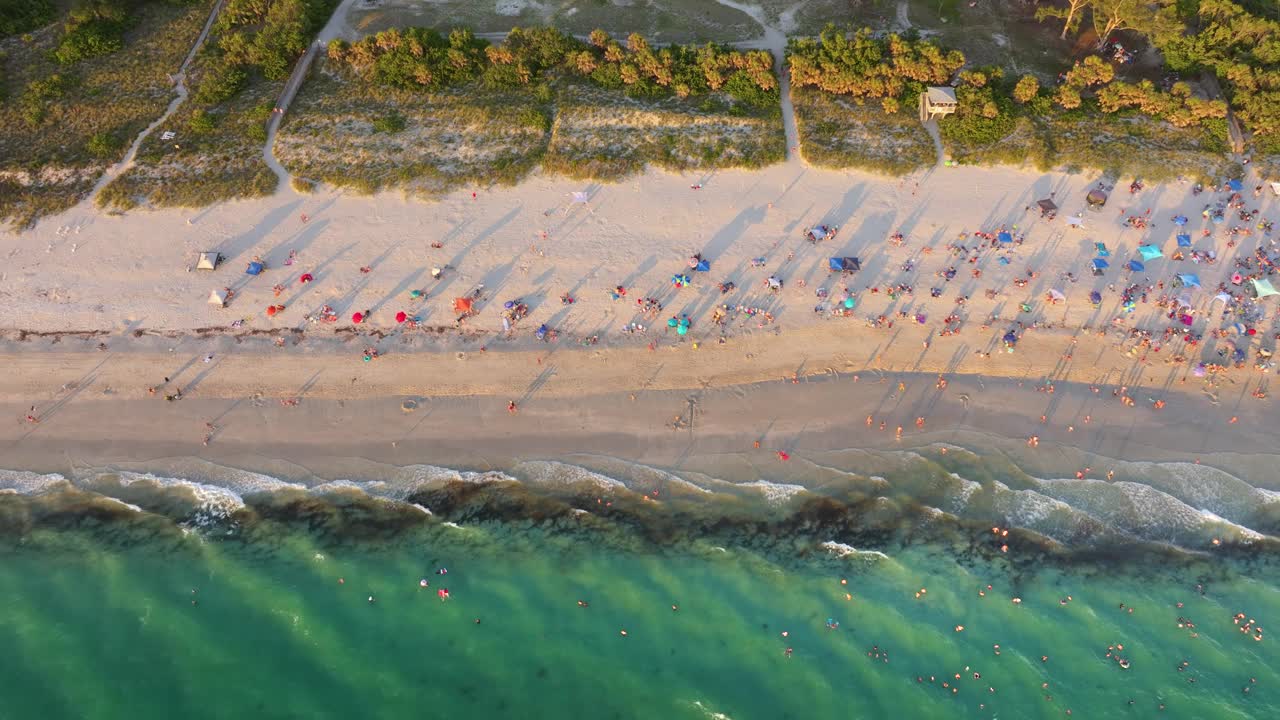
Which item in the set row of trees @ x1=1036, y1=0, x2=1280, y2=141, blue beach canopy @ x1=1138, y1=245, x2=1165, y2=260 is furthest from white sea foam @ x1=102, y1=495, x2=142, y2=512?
row of trees @ x1=1036, y1=0, x2=1280, y2=141

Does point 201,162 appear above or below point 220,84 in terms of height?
below

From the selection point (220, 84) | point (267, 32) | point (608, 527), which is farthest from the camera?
point (267, 32)

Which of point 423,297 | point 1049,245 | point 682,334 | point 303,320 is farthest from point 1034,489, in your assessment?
point 303,320

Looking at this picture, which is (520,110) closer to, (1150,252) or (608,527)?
(608,527)

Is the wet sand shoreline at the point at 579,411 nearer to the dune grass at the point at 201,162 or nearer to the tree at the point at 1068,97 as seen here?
the dune grass at the point at 201,162

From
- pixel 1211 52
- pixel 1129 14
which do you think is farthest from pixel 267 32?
pixel 1211 52

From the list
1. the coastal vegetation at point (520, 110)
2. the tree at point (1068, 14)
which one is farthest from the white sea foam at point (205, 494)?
the tree at point (1068, 14)
